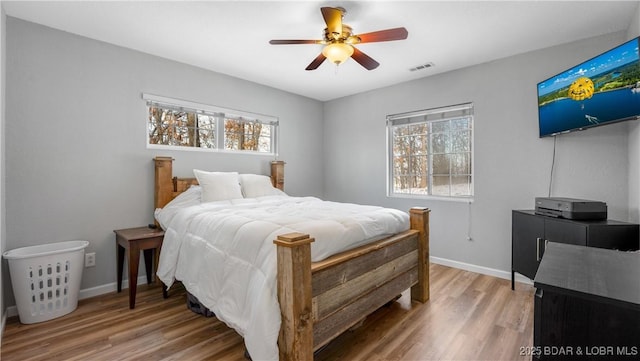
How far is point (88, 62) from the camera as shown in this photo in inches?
105

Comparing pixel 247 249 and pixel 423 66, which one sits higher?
pixel 423 66

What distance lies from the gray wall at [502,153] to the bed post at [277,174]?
1.31m

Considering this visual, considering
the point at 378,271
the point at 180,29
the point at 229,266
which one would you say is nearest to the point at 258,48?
the point at 180,29

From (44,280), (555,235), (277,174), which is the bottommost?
(44,280)

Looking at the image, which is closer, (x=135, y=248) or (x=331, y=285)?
(x=331, y=285)

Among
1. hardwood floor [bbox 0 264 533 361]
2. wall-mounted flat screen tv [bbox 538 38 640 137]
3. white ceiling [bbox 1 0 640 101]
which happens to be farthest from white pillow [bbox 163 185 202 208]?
wall-mounted flat screen tv [bbox 538 38 640 137]

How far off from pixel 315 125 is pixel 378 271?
3.23m

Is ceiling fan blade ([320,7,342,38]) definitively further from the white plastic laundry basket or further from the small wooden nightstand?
the white plastic laundry basket

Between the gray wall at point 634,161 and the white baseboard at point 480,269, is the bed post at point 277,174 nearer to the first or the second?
the white baseboard at point 480,269

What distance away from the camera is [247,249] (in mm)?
1778

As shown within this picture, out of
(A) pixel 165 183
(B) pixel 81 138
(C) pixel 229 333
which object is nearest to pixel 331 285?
(C) pixel 229 333

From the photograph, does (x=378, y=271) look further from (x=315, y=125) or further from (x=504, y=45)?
(x=315, y=125)

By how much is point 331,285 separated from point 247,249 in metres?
0.55

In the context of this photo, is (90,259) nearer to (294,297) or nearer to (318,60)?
(294,297)
